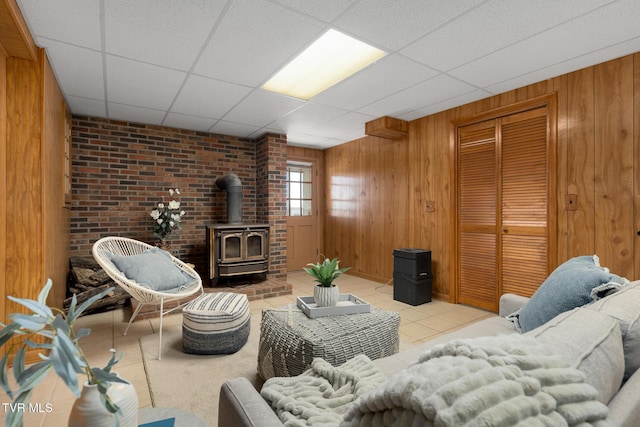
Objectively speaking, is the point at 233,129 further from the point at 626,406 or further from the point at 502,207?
the point at 626,406

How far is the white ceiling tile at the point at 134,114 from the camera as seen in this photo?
11.9ft

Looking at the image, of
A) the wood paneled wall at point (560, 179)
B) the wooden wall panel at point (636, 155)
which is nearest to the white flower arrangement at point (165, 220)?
the wood paneled wall at point (560, 179)

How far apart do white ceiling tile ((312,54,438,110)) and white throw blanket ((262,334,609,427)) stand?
2.41 meters

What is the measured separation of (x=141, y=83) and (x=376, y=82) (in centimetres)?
222

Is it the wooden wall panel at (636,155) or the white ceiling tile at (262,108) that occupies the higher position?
the white ceiling tile at (262,108)

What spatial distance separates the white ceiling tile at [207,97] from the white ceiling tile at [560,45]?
2.12m

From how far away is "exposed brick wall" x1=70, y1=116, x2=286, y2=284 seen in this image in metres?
3.91

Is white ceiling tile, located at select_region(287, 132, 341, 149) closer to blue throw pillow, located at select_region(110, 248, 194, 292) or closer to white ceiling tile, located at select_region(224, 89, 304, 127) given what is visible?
white ceiling tile, located at select_region(224, 89, 304, 127)

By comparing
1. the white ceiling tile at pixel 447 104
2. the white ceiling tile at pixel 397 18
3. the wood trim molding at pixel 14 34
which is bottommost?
the wood trim molding at pixel 14 34

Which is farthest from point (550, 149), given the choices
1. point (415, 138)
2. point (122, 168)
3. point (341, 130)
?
point (122, 168)

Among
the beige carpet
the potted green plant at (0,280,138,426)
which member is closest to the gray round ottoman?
the beige carpet

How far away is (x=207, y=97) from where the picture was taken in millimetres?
3299

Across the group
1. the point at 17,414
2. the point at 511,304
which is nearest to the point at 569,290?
the point at 511,304

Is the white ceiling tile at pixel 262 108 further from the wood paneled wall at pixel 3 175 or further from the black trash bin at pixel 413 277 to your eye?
the black trash bin at pixel 413 277
